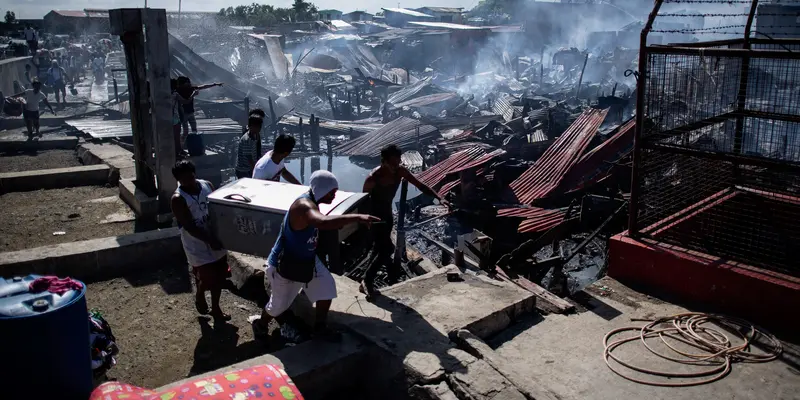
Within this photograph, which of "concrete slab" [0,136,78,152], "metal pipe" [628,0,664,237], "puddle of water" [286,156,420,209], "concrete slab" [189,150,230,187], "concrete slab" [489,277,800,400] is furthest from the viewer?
"puddle of water" [286,156,420,209]

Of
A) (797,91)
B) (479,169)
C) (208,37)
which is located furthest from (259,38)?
(797,91)

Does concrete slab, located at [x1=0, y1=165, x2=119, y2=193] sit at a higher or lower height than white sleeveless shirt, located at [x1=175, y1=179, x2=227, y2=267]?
lower

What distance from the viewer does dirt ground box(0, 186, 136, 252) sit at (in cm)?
741

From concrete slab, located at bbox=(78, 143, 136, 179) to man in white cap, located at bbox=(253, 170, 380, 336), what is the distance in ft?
20.3

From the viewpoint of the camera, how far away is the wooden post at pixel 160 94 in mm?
7051

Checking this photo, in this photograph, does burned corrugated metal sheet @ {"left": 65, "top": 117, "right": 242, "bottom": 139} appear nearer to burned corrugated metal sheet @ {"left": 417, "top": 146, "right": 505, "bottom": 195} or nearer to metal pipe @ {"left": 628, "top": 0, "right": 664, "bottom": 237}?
burned corrugated metal sheet @ {"left": 417, "top": 146, "right": 505, "bottom": 195}

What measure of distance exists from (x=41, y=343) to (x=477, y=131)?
16398 mm

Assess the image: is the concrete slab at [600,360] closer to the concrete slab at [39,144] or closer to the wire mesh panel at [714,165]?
the wire mesh panel at [714,165]

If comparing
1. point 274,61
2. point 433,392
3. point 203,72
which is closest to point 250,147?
point 433,392

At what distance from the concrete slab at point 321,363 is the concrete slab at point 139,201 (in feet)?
14.0

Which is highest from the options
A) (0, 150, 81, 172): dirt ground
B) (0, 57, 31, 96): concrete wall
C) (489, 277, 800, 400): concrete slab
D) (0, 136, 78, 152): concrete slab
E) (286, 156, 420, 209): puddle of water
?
(0, 57, 31, 96): concrete wall

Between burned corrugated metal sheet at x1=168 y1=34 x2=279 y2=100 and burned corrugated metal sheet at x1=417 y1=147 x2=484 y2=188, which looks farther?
burned corrugated metal sheet at x1=168 y1=34 x2=279 y2=100

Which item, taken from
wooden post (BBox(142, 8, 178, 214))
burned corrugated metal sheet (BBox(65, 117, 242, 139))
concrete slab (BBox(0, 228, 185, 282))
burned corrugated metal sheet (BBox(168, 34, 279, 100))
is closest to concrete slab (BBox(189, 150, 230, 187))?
burned corrugated metal sheet (BBox(65, 117, 242, 139))

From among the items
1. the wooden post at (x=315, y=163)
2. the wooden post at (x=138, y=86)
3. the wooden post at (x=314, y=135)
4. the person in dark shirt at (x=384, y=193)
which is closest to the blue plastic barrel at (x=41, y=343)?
the person in dark shirt at (x=384, y=193)
